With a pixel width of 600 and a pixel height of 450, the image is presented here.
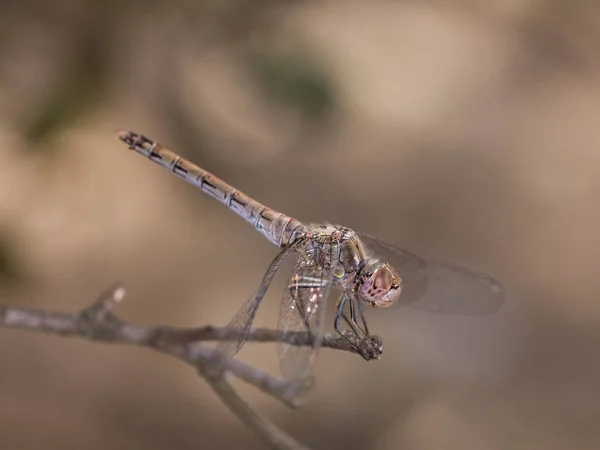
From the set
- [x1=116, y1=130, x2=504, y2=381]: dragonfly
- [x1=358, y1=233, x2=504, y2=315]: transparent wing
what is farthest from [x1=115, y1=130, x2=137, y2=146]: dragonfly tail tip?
[x1=358, y1=233, x2=504, y2=315]: transparent wing

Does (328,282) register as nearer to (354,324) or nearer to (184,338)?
(354,324)

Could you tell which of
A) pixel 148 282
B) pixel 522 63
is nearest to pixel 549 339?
pixel 522 63

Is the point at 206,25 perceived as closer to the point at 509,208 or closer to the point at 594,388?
the point at 509,208

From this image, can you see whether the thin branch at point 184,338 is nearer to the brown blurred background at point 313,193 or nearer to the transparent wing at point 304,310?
the transparent wing at point 304,310

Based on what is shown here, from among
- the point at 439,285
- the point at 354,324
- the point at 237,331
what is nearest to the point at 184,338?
the point at 237,331

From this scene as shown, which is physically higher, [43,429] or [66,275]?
[66,275]

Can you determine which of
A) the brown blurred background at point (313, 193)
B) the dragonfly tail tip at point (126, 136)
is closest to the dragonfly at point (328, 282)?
the dragonfly tail tip at point (126, 136)
